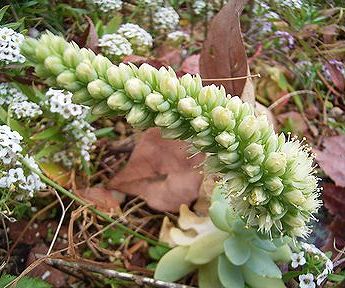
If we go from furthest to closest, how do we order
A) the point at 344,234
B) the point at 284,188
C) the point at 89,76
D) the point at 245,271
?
the point at 344,234
the point at 245,271
the point at 284,188
the point at 89,76

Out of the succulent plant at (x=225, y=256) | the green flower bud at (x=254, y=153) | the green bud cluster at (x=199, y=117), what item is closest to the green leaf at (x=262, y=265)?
the succulent plant at (x=225, y=256)

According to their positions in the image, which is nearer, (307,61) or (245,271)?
(245,271)

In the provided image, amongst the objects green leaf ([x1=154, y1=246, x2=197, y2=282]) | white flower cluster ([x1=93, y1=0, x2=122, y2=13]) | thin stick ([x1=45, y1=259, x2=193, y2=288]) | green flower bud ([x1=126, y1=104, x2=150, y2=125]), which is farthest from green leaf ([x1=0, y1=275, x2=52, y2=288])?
white flower cluster ([x1=93, y1=0, x2=122, y2=13])

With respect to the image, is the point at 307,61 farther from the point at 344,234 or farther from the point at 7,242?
the point at 7,242

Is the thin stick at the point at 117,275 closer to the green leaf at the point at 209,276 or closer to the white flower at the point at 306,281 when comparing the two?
the green leaf at the point at 209,276

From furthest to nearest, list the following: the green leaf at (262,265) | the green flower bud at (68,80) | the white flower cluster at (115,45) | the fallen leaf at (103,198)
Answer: the fallen leaf at (103,198) < the white flower cluster at (115,45) < the green leaf at (262,265) < the green flower bud at (68,80)

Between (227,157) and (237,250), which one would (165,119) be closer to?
(227,157)

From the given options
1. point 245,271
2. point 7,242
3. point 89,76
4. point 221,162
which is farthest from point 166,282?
point 89,76
